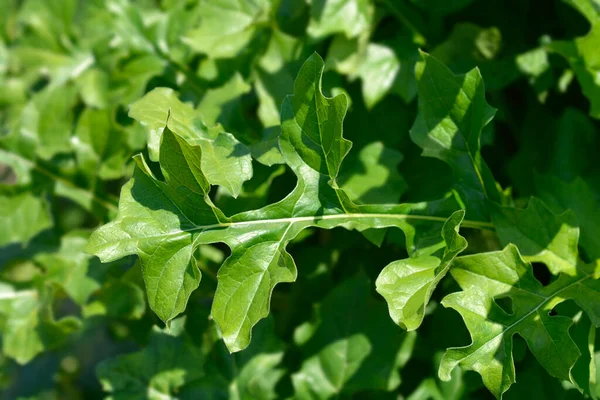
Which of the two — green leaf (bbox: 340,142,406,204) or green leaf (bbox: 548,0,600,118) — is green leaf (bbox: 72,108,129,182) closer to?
green leaf (bbox: 340,142,406,204)

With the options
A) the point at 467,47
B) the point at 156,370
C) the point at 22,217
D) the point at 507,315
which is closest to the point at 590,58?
the point at 467,47

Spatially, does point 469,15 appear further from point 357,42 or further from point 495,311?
point 495,311

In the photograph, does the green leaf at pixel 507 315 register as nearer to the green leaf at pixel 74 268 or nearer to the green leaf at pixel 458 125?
the green leaf at pixel 458 125

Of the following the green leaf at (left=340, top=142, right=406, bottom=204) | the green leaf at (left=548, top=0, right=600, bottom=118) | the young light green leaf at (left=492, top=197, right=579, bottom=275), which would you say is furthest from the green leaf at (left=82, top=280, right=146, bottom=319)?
the green leaf at (left=548, top=0, right=600, bottom=118)

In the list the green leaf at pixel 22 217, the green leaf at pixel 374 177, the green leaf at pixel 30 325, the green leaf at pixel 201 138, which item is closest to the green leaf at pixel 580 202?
the green leaf at pixel 374 177

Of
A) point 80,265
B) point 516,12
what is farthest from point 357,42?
point 80,265
